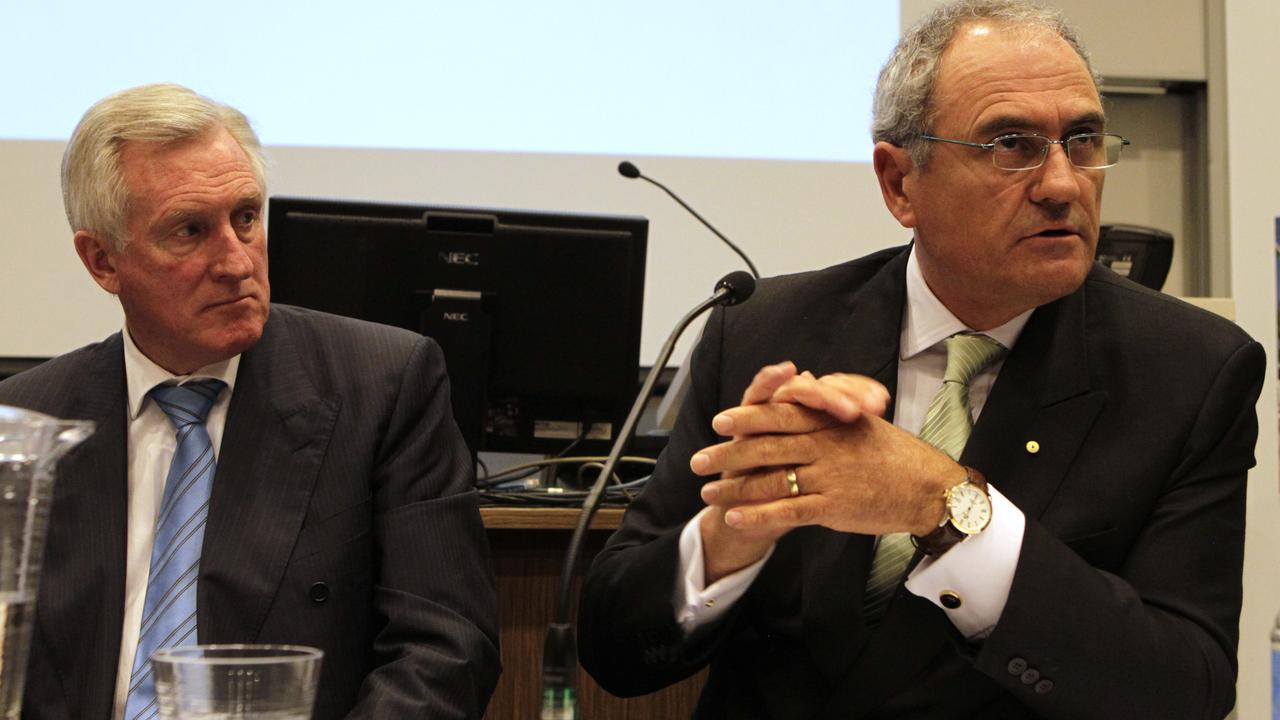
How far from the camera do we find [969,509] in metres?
1.34

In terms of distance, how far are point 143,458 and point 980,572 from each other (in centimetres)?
115

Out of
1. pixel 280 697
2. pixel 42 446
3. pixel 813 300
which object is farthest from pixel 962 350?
pixel 42 446

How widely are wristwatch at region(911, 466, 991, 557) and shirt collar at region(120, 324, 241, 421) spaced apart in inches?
40.6

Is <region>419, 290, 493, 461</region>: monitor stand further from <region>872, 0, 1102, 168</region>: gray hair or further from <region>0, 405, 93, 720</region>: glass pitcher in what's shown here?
<region>0, 405, 93, 720</region>: glass pitcher

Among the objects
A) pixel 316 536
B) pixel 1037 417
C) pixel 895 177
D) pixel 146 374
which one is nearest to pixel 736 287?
pixel 1037 417

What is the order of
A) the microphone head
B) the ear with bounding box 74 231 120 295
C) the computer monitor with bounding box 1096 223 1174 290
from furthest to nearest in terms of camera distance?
the computer monitor with bounding box 1096 223 1174 290
the ear with bounding box 74 231 120 295
the microphone head

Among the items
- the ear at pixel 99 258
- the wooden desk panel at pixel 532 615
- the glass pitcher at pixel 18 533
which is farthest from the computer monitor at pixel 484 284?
the glass pitcher at pixel 18 533

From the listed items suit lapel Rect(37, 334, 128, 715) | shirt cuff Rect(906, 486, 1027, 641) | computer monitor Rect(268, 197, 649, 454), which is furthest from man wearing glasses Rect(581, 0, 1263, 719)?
computer monitor Rect(268, 197, 649, 454)

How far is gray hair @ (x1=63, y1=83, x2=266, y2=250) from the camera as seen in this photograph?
71.7 inches

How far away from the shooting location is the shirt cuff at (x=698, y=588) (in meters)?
1.43

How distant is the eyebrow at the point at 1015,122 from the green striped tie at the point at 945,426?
267 millimetres

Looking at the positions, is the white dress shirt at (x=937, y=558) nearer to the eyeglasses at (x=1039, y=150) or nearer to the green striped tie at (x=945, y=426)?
the green striped tie at (x=945, y=426)

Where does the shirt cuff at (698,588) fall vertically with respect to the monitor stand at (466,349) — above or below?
below

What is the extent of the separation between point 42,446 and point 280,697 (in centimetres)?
25
